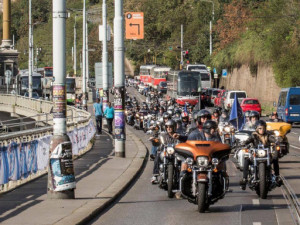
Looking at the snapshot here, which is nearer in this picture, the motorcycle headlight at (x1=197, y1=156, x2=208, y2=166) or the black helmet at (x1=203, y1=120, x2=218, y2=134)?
the motorcycle headlight at (x1=197, y1=156, x2=208, y2=166)

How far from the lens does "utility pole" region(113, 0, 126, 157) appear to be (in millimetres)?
24969

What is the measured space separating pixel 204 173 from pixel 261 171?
191 centimetres

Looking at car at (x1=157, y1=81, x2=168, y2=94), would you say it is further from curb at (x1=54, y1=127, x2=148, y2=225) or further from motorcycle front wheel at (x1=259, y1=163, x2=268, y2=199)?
motorcycle front wheel at (x1=259, y1=163, x2=268, y2=199)

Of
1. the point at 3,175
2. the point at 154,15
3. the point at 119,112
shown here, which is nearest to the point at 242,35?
the point at 119,112

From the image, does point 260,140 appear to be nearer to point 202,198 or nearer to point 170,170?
point 170,170

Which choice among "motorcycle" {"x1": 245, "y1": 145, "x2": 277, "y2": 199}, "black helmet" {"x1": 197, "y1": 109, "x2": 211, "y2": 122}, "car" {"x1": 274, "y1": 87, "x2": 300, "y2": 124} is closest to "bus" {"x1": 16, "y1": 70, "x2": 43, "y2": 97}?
"car" {"x1": 274, "y1": 87, "x2": 300, "y2": 124}

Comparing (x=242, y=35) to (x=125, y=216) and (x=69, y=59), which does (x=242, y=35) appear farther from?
(x=69, y=59)

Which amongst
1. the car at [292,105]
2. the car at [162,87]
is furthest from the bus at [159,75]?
the car at [292,105]

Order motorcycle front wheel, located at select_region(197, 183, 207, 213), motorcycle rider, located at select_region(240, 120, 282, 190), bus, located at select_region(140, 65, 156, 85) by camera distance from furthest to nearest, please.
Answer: bus, located at select_region(140, 65, 156, 85) < motorcycle rider, located at select_region(240, 120, 282, 190) < motorcycle front wheel, located at select_region(197, 183, 207, 213)

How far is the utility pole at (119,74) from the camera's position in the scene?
81.9 ft

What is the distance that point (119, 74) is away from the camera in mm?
25281

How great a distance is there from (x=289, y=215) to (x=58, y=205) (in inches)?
149

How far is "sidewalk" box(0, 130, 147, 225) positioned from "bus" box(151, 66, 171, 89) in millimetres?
76982

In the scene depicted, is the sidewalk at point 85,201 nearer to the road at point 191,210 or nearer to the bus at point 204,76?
the road at point 191,210
